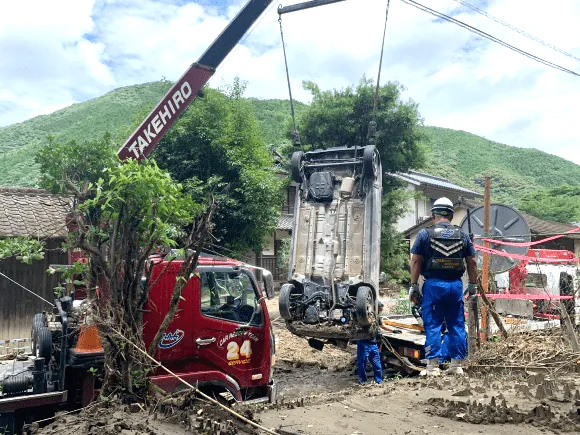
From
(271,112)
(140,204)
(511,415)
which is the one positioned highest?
(271,112)

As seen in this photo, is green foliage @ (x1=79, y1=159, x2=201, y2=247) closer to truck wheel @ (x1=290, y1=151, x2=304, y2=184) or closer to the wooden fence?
truck wheel @ (x1=290, y1=151, x2=304, y2=184)

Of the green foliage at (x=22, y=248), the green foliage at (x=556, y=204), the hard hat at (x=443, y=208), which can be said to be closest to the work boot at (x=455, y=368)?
the hard hat at (x=443, y=208)

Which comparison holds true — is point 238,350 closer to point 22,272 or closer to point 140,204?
point 140,204

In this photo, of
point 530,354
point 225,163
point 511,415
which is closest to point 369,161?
point 530,354

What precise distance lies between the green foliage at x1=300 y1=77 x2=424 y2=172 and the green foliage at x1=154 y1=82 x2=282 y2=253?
5.15 meters

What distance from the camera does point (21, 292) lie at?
10.7m

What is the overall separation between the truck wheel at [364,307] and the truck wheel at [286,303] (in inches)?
38.4

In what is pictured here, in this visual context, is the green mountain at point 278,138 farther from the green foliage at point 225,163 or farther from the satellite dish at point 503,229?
the satellite dish at point 503,229

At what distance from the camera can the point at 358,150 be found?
749cm

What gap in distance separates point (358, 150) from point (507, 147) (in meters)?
87.3

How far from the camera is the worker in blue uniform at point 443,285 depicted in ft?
19.2

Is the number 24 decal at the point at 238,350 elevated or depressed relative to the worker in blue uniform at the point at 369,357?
elevated

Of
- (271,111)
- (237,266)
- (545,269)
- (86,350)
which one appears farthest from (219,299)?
(271,111)

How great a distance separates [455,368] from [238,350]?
2.52 m
